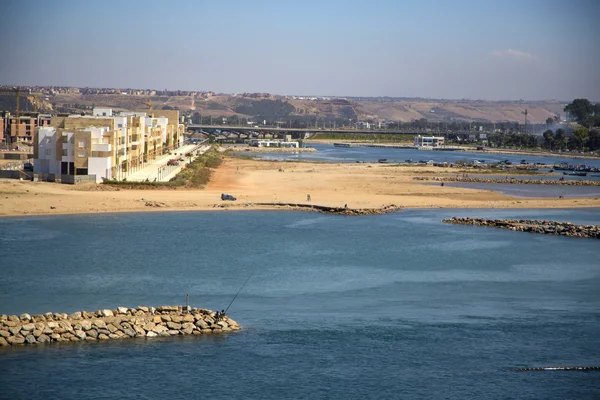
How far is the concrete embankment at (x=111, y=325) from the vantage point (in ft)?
38.7

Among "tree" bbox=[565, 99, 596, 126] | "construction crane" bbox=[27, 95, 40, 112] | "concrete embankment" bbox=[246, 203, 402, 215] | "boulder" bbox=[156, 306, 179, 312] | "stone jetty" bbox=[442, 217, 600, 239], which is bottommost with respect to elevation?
"boulder" bbox=[156, 306, 179, 312]

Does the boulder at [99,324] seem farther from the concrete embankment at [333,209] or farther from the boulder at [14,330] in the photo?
the concrete embankment at [333,209]

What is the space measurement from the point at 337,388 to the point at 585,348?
389cm

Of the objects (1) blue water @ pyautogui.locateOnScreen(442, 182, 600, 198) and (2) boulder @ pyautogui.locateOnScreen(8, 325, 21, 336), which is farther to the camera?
(1) blue water @ pyautogui.locateOnScreen(442, 182, 600, 198)

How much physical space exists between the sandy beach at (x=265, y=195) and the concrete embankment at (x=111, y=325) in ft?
39.1

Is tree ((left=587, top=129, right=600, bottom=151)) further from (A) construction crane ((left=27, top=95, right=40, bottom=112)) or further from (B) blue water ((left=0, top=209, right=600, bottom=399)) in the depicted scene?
(B) blue water ((left=0, top=209, right=600, bottom=399))

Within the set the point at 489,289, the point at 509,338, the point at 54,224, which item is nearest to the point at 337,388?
the point at 509,338

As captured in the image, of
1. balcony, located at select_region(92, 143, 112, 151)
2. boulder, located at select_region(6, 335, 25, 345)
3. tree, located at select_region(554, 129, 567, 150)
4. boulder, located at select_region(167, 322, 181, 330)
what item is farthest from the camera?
tree, located at select_region(554, 129, 567, 150)

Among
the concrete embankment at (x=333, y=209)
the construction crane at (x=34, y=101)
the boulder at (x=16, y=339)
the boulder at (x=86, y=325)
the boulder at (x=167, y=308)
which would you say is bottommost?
the boulder at (x=16, y=339)

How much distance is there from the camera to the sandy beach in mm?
25156

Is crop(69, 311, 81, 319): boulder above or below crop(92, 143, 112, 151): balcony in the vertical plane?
below

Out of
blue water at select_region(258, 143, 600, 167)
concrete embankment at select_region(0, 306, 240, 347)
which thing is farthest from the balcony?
blue water at select_region(258, 143, 600, 167)

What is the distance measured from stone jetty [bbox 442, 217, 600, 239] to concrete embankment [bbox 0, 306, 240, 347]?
502 inches

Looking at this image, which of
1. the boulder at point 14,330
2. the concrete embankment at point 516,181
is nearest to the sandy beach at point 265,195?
the concrete embankment at point 516,181
